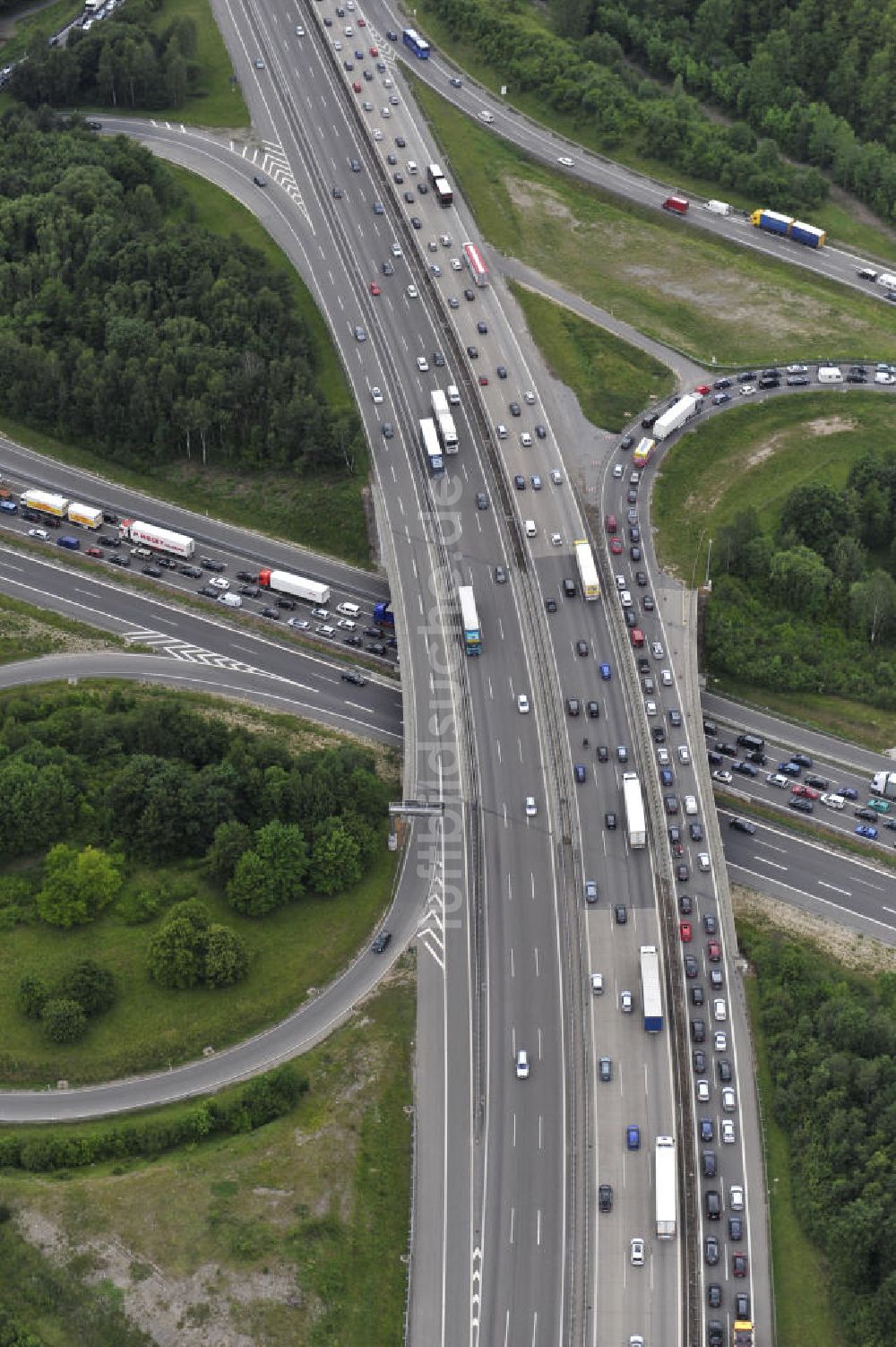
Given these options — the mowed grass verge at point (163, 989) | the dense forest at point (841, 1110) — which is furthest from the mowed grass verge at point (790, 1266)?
the mowed grass verge at point (163, 989)

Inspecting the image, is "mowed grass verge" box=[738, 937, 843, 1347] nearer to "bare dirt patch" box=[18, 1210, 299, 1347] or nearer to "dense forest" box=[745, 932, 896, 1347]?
"dense forest" box=[745, 932, 896, 1347]

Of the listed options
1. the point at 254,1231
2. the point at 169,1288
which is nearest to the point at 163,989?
the point at 254,1231

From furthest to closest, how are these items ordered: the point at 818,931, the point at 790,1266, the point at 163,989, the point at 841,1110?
the point at 818,931 < the point at 163,989 < the point at 841,1110 < the point at 790,1266

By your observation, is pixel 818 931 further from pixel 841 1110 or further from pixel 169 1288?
pixel 169 1288

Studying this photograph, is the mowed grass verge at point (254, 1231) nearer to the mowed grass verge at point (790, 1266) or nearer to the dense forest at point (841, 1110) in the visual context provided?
the mowed grass verge at point (790, 1266)

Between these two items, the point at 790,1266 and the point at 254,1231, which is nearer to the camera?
the point at 254,1231

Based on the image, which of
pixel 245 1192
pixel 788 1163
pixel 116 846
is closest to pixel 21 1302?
pixel 245 1192
